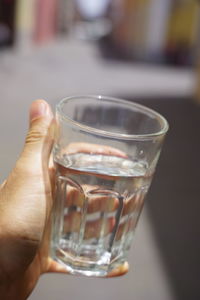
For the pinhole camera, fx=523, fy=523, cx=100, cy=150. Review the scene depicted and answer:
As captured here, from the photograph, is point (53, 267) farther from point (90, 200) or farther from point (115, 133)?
point (115, 133)

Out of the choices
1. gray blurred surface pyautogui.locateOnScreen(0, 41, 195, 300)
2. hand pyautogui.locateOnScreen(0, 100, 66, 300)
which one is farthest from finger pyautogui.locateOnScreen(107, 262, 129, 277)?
gray blurred surface pyautogui.locateOnScreen(0, 41, 195, 300)

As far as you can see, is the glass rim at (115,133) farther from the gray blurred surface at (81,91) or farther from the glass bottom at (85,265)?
the gray blurred surface at (81,91)

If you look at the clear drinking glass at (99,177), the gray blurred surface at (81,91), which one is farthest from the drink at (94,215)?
the gray blurred surface at (81,91)

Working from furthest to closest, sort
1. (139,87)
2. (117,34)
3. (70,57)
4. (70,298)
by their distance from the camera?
(117,34) < (70,57) < (139,87) < (70,298)

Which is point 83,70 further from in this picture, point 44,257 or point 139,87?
point 44,257

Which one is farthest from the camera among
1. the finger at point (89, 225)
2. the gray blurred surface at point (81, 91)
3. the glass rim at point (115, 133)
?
the gray blurred surface at point (81, 91)

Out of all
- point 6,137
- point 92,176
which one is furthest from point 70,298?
point 6,137
